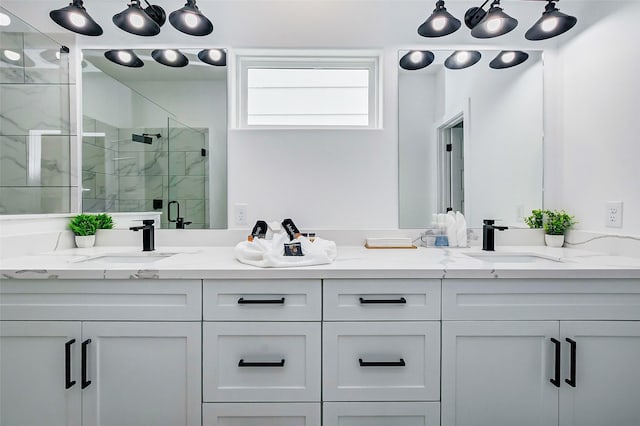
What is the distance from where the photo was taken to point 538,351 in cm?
117

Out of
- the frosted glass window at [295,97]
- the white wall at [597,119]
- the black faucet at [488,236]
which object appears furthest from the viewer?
the frosted glass window at [295,97]

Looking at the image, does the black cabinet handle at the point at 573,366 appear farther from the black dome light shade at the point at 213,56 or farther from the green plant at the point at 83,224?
the green plant at the point at 83,224

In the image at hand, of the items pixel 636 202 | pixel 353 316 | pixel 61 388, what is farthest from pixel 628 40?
pixel 61 388

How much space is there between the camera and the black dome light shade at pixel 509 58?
1.84 m

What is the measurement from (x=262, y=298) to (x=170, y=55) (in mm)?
1528

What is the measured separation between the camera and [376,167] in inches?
71.7

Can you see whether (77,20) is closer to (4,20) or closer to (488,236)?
(4,20)

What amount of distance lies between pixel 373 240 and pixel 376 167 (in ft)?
1.42

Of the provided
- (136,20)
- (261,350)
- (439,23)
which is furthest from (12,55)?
(439,23)

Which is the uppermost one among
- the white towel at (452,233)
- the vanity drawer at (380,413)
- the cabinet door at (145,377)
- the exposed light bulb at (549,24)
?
the exposed light bulb at (549,24)

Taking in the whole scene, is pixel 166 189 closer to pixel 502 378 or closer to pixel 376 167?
pixel 376 167

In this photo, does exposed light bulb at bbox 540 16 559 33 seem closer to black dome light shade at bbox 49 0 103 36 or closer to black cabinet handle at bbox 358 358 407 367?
black cabinet handle at bbox 358 358 407 367

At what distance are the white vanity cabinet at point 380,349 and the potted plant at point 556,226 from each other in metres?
1.05

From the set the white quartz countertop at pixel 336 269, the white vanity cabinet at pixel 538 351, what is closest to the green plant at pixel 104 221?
the white quartz countertop at pixel 336 269
